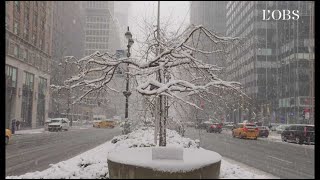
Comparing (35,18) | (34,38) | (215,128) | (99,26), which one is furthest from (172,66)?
(35,18)

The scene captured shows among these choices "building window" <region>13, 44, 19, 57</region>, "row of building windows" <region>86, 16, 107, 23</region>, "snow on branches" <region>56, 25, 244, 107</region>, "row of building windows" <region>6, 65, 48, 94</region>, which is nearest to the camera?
"snow on branches" <region>56, 25, 244, 107</region>

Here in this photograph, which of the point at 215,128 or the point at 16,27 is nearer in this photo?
the point at 16,27

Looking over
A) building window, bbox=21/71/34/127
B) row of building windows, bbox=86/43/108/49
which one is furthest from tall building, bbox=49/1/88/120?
row of building windows, bbox=86/43/108/49

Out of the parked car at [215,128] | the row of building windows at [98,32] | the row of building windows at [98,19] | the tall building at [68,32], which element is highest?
the tall building at [68,32]

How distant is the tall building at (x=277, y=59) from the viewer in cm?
6538

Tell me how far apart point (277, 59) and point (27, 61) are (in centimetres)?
4799

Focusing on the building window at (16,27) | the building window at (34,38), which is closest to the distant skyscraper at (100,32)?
the building window at (16,27)

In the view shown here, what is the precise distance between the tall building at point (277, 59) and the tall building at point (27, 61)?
31593mm

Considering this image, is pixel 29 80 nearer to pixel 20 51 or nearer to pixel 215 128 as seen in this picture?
pixel 20 51

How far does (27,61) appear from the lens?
5006cm

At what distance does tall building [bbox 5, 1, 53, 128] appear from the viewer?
4494 centimetres

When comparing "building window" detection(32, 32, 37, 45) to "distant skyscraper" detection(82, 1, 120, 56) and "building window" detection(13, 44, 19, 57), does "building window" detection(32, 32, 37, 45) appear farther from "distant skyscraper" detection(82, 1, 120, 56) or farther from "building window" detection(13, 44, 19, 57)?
"distant skyscraper" detection(82, 1, 120, 56)

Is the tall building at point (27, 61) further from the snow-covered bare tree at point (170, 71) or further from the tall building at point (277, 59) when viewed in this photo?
the snow-covered bare tree at point (170, 71)

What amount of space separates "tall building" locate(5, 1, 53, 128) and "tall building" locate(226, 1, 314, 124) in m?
31.6
